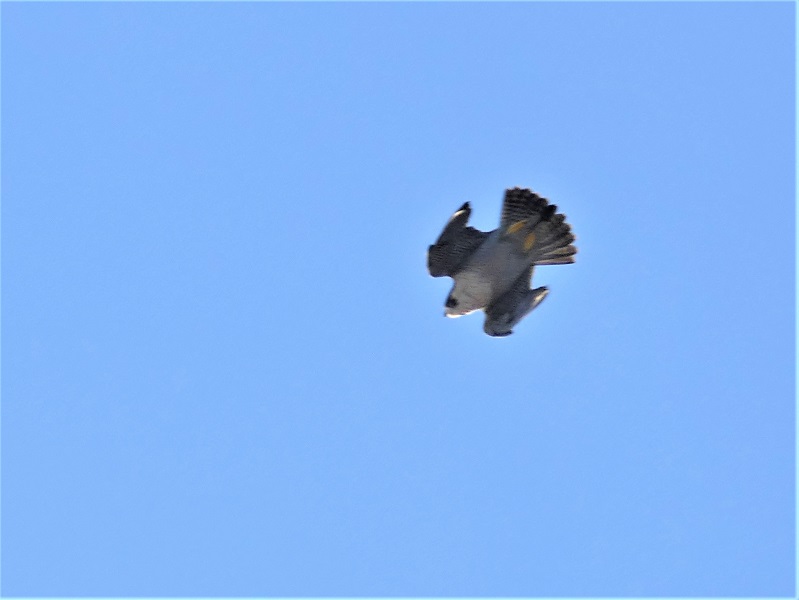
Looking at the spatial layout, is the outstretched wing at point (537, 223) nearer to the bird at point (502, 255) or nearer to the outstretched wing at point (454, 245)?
the bird at point (502, 255)

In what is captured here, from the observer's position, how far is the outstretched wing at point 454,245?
21.2 meters

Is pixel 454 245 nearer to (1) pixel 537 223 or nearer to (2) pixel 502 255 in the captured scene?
(2) pixel 502 255

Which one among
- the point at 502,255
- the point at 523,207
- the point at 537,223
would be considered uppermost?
the point at 523,207

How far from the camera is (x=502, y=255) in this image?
21.7 metres

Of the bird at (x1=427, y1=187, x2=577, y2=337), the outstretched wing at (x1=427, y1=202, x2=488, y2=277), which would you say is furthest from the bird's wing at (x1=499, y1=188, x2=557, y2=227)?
the outstretched wing at (x1=427, y1=202, x2=488, y2=277)

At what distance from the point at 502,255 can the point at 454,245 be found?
3.21 ft

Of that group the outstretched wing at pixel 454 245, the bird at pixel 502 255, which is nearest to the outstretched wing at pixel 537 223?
the bird at pixel 502 255

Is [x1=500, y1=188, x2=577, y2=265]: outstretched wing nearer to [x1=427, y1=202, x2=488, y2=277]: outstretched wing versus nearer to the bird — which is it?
the bird

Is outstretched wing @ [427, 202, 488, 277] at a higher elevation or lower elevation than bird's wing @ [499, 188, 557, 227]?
lower

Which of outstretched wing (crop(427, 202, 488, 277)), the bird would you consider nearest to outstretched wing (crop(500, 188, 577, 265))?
the bird

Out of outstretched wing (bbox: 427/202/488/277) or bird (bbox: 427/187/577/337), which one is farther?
bird (bbox: 427/187/577/337)

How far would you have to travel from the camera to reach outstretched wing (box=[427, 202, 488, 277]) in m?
21.2

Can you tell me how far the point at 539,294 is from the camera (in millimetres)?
21734

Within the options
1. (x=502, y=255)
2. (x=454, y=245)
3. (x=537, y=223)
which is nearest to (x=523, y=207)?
(x=537, y=223)
